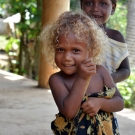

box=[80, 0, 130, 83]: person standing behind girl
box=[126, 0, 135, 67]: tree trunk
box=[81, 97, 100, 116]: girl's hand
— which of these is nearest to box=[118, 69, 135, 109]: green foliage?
box=[126, 0, 135, 67]: tree trunk

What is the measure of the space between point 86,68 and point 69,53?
0.49ft

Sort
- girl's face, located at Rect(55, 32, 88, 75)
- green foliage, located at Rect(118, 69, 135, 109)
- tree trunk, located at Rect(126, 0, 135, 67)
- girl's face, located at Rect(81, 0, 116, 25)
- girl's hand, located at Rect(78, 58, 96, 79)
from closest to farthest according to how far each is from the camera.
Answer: girl's hand, located at Rect(78, 58, 96, 79) → girl's face, located at Rect(55, 32, 88, 75) → girl's face, located at Rect(81, 0, 116, 25) → green foliage, located at Rect(118, 69, 135, 109) → tree trunk, located at Rect(126, 0, 135, 67)

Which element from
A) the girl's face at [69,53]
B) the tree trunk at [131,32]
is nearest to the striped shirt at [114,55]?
the girl's face at [69,53]

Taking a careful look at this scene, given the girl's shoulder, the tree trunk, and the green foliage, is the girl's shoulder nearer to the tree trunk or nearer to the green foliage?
the green foliage

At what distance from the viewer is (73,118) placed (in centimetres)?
192

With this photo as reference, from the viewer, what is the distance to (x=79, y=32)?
195 cm

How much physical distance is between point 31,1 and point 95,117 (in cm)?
732

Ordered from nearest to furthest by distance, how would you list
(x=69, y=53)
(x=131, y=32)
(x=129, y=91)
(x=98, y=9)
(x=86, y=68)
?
(x=86, y=68), (x=69, y=53), (x=98, y=9), (x=129, y=91), (x=131, y=32)

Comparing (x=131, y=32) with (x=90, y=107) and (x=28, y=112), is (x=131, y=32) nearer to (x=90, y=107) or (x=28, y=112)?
(x=28, y=112)

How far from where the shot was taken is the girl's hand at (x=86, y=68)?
1812mm

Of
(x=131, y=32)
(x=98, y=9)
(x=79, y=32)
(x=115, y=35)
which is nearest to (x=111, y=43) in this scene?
(x=115, y=35)

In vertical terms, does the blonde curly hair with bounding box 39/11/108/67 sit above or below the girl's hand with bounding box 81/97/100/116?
above

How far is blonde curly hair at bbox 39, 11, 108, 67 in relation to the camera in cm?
196

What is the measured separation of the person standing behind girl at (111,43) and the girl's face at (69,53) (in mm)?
564
